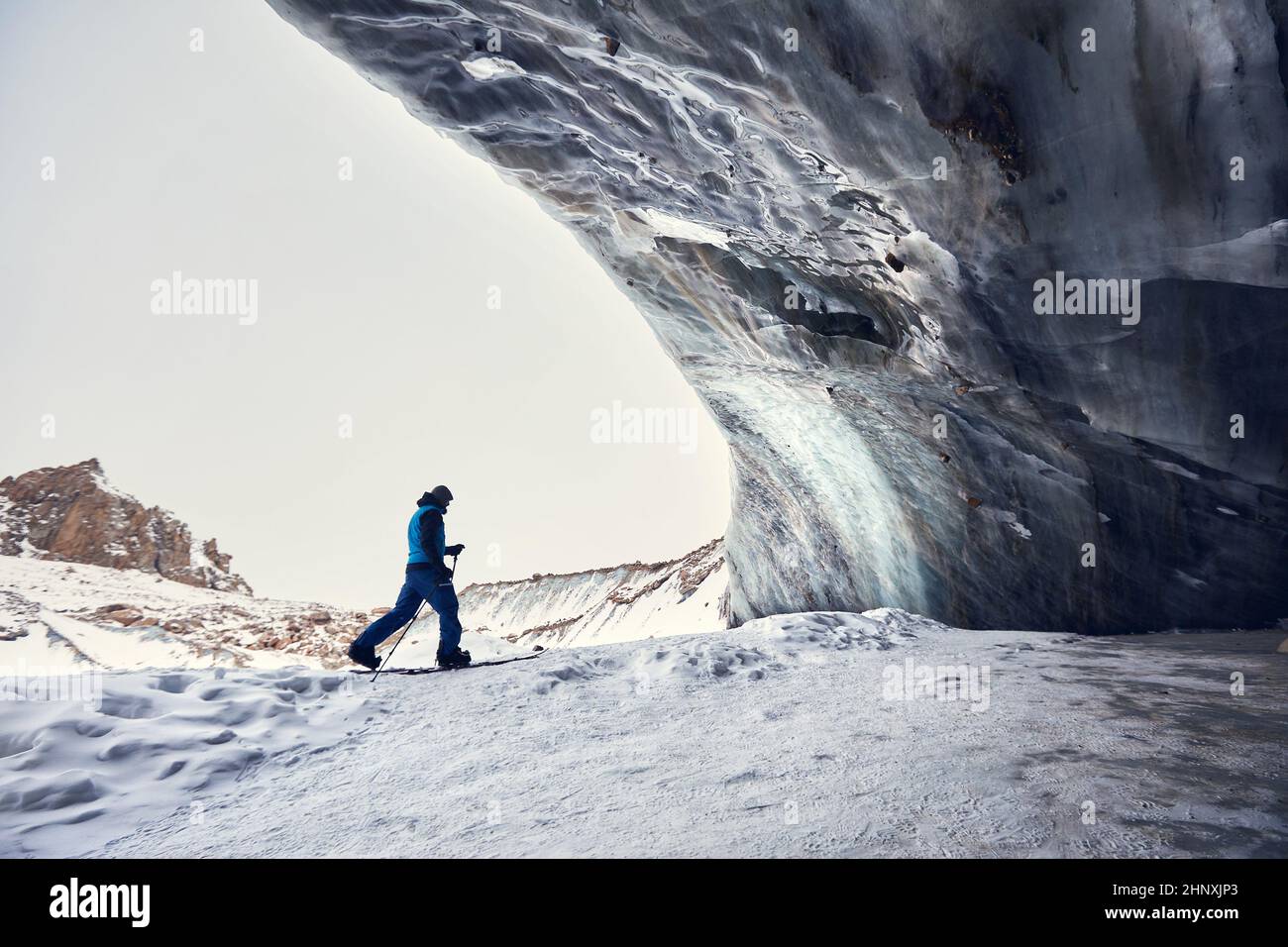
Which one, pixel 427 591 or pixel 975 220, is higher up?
pixel 975 220

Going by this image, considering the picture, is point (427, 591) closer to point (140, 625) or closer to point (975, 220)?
point (975, 220)

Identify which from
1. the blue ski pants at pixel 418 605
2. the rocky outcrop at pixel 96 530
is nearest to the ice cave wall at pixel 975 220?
the blue ski pants at pixel 418 605

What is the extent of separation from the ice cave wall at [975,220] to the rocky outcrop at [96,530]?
19079mm

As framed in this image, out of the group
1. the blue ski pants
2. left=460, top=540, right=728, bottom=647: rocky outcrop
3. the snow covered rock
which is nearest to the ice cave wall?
the blue ski pants

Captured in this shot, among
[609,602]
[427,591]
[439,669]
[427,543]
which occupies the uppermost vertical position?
[427,543]

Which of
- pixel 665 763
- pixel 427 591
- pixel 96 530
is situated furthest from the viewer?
pixel 96 530

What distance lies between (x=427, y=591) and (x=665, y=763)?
2999mm

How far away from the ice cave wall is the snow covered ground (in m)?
2.28

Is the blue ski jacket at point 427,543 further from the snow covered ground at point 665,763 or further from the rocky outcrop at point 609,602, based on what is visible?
the rocky outcrop at point 609,602

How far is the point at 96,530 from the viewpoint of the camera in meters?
19.5

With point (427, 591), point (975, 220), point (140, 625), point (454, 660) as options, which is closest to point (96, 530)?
point (140, 625)

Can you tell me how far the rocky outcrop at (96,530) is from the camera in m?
18.8

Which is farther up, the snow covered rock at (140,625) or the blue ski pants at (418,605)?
the blue ski pants at (418,605)
